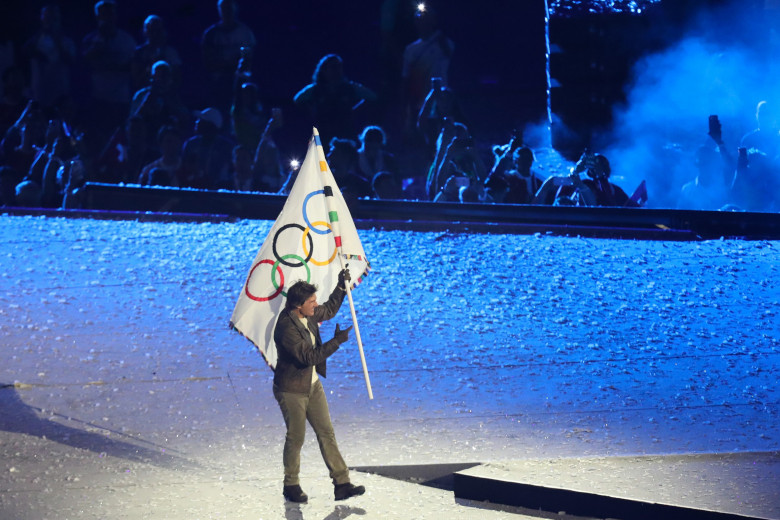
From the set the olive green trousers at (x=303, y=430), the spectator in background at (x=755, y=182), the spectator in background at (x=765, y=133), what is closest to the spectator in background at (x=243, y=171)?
the spectator in background at (x=765, y=133)

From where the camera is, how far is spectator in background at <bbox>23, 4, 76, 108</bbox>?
13.2 m

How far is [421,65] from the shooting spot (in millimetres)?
13242

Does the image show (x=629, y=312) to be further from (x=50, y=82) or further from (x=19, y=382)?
(x=50, y=82)

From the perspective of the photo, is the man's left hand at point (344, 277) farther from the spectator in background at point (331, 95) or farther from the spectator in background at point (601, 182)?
the spectator in background at point (601, 182)

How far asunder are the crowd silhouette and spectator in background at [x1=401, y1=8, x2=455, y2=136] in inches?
0.6

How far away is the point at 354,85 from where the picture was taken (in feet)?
43.3

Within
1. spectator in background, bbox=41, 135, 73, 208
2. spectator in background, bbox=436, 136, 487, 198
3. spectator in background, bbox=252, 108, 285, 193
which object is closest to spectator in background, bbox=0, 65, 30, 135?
spectator in background, bbox=41, 135, 73, 208

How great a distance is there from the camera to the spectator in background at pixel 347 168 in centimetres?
1276

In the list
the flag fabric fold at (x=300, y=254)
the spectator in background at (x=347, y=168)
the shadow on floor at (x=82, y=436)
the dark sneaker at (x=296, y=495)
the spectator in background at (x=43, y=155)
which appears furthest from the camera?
the spectator in background at (x=43, y=155)

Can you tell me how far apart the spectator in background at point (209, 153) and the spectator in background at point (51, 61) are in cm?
181

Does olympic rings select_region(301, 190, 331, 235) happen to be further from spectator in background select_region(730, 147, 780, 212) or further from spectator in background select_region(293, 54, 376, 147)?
spectator in background select_region(730, 147, 780, 212)

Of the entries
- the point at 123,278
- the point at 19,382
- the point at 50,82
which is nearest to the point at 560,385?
the point at 19,382

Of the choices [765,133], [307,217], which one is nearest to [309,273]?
[307,217]

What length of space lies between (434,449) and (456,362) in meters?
1.87
